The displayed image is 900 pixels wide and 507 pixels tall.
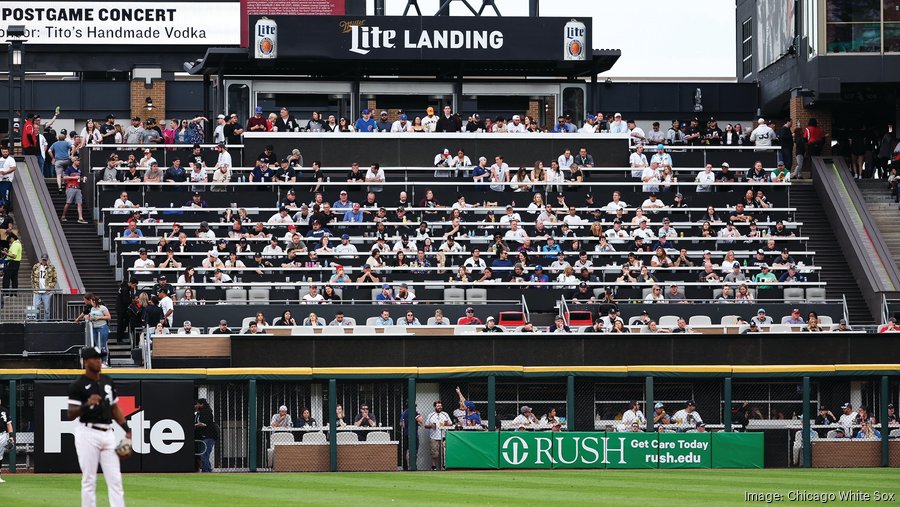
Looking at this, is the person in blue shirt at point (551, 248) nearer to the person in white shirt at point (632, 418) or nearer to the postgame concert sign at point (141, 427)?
the person in white shirt at point (632, 418)

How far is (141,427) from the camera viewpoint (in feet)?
80.3

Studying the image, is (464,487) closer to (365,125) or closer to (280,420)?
(280,420)

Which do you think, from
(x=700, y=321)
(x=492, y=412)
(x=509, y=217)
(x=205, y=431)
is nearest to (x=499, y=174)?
(x=509, y=217)

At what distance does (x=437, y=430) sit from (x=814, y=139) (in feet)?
62.0

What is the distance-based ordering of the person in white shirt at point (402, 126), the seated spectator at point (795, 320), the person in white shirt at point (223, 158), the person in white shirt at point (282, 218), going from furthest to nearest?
1. the person in white shirt at point (402, 126)
2. the person in white shirt at point (223, 158)
3. the person in white shirt at point (282, 218)
4. the seated spectator at point (795, 320)

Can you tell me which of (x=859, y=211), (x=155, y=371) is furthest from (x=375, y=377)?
(x=859, y=211)

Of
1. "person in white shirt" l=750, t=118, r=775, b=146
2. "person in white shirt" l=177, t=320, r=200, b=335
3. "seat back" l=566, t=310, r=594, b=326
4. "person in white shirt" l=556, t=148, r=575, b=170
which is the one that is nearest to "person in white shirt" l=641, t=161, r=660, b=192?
"person in white shirt" l=556, t=148, r=575, b=170

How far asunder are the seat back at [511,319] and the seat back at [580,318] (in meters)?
0.95

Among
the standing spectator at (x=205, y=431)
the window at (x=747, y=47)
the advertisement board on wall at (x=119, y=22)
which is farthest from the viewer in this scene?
the advertisement board on wall at (x=119, y=22)

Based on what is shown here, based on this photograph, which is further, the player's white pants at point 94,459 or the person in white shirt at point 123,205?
the person in white shirt at point 123,205

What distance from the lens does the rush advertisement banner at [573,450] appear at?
24.9 m

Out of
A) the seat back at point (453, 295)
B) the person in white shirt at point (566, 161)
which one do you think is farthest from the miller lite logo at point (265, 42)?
the seat back at point (453, 295)

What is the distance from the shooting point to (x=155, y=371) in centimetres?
2511

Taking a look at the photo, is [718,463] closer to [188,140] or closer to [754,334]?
[754,334]
